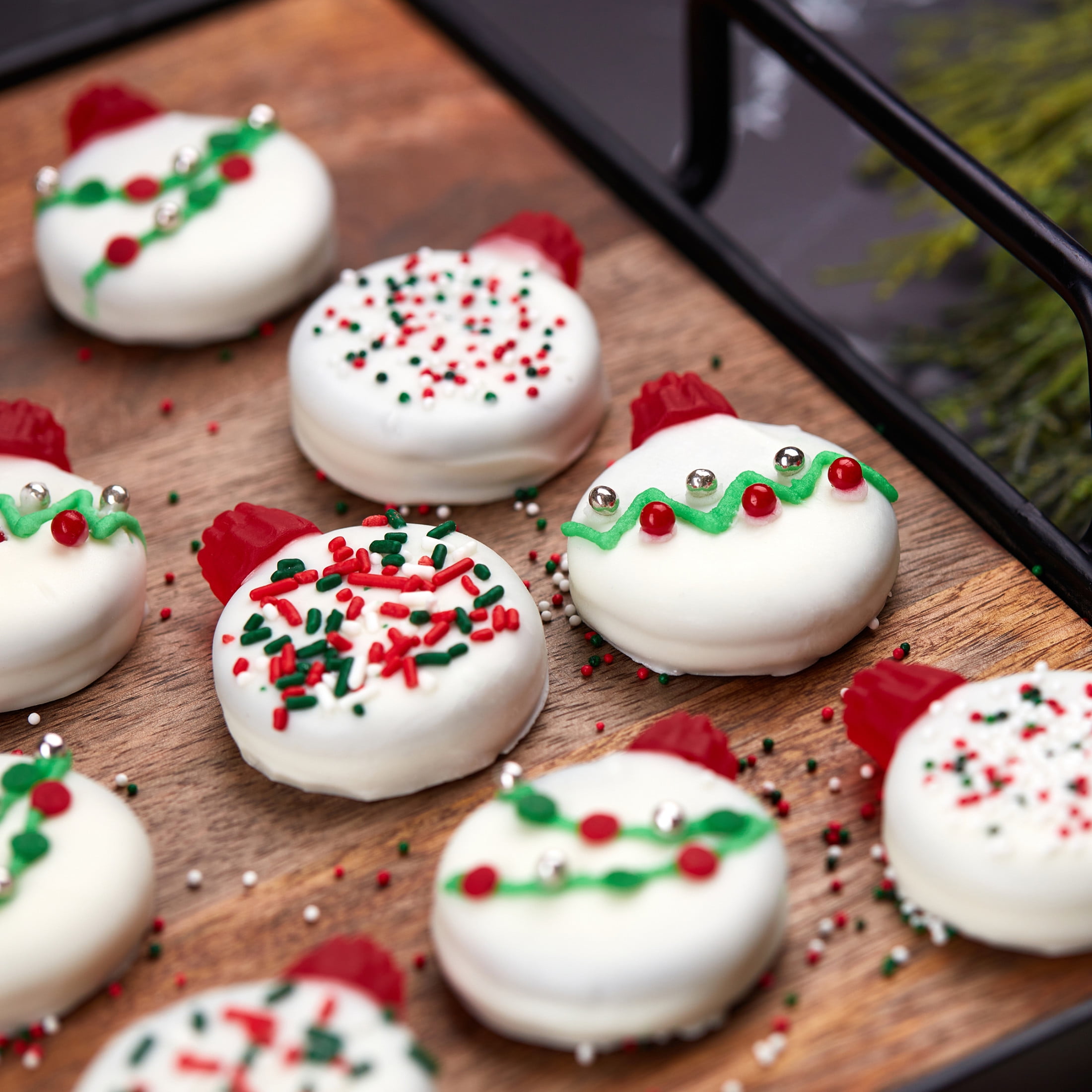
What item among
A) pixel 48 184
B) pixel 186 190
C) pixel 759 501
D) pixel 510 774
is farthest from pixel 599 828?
pixel 48 184

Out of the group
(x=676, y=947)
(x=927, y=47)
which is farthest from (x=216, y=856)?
(x=927, y=47)

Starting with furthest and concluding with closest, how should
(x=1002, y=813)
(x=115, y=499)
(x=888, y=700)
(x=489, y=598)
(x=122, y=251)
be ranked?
(x=122, y=251) < (x=115, y=499) < (x=489, y=598) < (x=888, y=700) < (x=1002, y=813)

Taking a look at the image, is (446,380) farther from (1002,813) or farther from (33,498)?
(1002,813)

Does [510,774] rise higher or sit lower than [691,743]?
lower

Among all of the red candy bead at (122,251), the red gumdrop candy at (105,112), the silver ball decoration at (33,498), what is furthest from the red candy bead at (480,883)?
the red gumdrop candy at (105,112)

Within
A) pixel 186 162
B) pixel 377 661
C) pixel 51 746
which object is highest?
pixel 186 162

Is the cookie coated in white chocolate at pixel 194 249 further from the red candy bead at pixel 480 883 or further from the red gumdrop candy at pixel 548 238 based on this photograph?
the red candy bead at pixel 480 883
